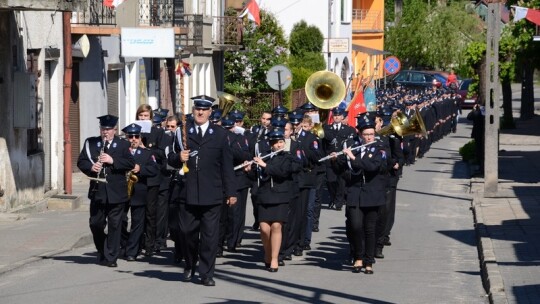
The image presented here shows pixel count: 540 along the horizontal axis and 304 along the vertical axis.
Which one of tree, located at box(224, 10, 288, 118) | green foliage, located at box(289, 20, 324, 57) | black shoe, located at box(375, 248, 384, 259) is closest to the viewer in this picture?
black shoe, located at box(375, 248, 384, 259)

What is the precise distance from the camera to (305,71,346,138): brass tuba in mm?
24469

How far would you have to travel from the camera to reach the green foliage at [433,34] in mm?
73938

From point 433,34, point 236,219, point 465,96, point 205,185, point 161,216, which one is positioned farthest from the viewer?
point 433,34

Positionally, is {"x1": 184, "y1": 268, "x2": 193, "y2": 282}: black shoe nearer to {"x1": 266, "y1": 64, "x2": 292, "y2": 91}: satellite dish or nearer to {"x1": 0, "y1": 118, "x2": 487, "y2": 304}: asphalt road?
{"x1": 0, "y1": 118, "x2": 487, "y2": 304}: asphalt road

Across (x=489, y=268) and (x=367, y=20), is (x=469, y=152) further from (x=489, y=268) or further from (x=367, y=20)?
(x=367, y=20)

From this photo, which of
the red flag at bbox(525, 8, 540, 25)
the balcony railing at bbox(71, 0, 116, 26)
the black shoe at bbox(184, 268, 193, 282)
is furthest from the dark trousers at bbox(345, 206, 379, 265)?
the red flag at bbox(525, 8, 540, 25)

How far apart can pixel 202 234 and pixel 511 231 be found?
21.7 feet

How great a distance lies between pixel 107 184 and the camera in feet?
49.5

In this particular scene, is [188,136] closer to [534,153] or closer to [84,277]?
[84,277]

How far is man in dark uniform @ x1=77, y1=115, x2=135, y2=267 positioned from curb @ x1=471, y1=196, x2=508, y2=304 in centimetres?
428

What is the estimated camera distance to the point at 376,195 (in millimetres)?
15258

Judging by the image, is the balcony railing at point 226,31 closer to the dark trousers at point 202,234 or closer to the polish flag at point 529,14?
the polish flag at point 529,14

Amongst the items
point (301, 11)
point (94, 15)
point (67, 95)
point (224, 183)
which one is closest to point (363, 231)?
point (224, 183)

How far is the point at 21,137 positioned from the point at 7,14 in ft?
6.87
